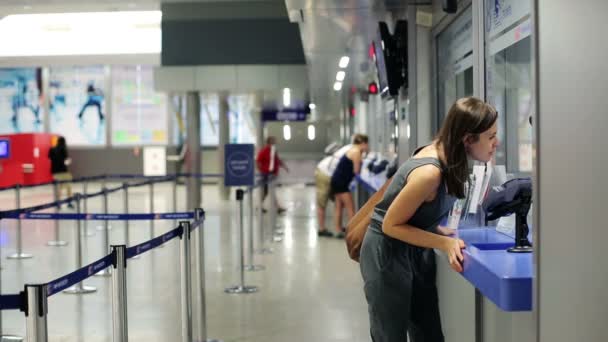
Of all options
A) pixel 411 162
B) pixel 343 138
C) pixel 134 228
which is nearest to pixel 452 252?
pixel 411 162

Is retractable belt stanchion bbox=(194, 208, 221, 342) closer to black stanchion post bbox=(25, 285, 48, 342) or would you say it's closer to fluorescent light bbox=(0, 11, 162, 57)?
black stanchion post bbox=(25, 285, 48, 342)

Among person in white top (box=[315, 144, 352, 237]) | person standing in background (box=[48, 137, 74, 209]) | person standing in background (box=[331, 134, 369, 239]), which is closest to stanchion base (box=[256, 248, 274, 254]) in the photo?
person standing in background (box=[331, 134, 369, 239])

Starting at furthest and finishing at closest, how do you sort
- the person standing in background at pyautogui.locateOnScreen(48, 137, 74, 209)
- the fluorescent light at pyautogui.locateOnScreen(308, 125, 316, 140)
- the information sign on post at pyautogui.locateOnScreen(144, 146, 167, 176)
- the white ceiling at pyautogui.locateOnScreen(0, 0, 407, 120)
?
1. the fluorescent light at pyautogui.locateOnScreen(308, 125, 316, 140)
2. the information sign on post at pyautogui.locateOnScreen(144, 146, 167, 176)
3. the person standing in background at pyautogui.locateOnScreen(48, 137, 74, 209)
4. the white ceiling at pyautogui.locateOnScreen(0, 0, 407, 120)

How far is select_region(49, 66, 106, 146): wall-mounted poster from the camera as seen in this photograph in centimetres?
2795

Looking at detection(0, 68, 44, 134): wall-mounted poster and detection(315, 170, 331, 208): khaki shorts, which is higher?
detection(0, 68, 44, 134): wall-mounted poster

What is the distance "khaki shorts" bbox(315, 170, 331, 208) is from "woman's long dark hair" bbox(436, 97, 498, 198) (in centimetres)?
825

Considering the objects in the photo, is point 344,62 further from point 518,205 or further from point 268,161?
point 518,205

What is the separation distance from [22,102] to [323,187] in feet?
67.5

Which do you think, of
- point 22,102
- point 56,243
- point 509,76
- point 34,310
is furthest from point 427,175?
point 22,102

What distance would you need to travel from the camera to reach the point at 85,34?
15273 millimetres

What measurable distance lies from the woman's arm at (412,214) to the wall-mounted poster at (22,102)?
2760 centimetres

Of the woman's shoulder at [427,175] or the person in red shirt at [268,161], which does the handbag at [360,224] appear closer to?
the woman's shoulder at [427,175]

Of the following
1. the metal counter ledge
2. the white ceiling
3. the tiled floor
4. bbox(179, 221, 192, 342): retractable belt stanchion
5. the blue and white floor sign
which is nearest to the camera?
the metal counter ledge

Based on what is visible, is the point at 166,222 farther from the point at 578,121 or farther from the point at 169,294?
the point at 578,121
